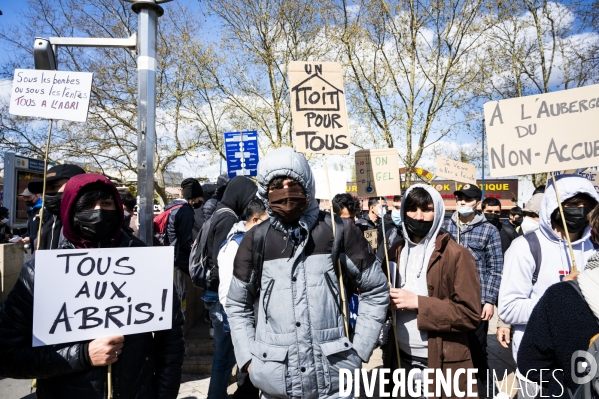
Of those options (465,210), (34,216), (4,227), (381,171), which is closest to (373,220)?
(465,210)

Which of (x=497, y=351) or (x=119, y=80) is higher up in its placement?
(x=119, y=80)

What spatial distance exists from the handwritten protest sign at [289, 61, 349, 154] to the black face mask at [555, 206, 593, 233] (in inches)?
57.7

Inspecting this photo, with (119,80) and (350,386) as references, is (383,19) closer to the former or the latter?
(119,80)

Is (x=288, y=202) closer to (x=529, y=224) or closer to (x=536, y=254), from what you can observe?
(x=536, y=254)

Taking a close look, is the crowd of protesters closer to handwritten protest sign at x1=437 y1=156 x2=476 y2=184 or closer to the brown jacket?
the brown jacket

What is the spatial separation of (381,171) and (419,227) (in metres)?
0.97

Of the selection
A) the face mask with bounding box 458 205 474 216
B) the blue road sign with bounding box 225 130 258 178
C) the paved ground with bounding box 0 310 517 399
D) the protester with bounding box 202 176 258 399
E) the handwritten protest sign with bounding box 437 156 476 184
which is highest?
the blue road sign with bounding box 225 130 258 178

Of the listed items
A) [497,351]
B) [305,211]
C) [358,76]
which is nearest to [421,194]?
[305,211]

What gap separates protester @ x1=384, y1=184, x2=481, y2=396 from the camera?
2.47 metres

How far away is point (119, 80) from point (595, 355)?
59.5ft

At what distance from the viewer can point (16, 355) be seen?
5.76ft

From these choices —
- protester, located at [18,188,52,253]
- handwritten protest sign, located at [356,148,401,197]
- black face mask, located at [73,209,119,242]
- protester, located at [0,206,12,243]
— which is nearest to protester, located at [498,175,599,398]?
handwritten protest sign, located at [356,148,401,197]

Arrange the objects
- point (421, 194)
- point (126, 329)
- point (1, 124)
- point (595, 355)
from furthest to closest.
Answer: point (1, 124) → point (421, 194) → point (126, 329) → point (595, 355)

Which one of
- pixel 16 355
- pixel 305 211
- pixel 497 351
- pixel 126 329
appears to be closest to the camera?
pixel 16 355
